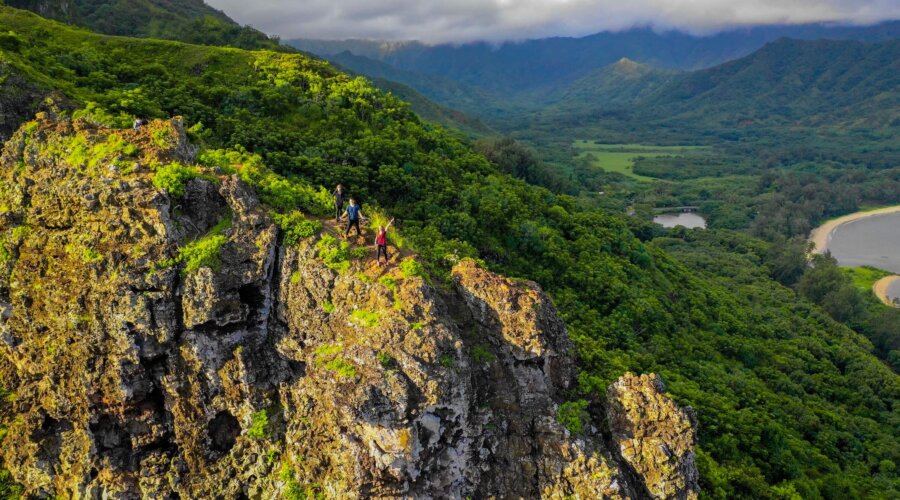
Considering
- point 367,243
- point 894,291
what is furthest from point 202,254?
point 894,291

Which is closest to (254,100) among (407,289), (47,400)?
(47,400)

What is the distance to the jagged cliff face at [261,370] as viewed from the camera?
16797 mm

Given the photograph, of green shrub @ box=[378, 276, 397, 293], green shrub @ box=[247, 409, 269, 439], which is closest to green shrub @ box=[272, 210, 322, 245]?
green shrub @ box=[378, 276, 397, 293]

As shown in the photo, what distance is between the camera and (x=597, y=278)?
41625mm

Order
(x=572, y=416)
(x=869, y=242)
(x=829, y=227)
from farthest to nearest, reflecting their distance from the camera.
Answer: (x=829, y=227) < (x=869, y=242) < (x=572, y=416)

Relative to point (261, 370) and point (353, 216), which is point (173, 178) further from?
point (261, 370)

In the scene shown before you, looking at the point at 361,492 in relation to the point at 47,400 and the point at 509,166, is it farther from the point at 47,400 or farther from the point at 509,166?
the point at 509,166

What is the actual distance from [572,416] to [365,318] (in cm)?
852

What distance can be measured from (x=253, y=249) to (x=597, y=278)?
30.3 metres

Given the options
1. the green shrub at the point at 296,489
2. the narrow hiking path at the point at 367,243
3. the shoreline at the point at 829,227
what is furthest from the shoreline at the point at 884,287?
the green shrub at the point at 296,489

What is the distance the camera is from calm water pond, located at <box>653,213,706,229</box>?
525 ft

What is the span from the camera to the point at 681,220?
165m

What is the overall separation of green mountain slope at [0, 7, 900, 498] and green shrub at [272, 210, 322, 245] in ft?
4.15

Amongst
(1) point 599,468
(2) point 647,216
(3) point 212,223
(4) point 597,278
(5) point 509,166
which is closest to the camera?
(1) point 599,468
